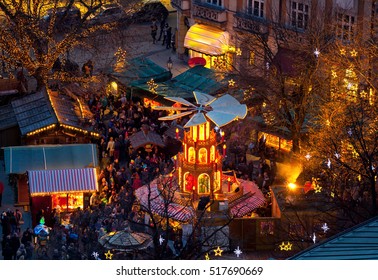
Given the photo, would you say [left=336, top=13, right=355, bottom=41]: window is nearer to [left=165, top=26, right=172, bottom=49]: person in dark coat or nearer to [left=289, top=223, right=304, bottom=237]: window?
[left=289, top=223, right=304, bottom=237]: window

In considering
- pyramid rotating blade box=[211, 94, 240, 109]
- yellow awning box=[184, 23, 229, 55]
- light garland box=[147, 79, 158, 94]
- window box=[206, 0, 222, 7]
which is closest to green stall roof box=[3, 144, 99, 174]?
pyramid rotating blade box=[211, 94, 240, 109]

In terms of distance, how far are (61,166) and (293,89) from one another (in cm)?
1079

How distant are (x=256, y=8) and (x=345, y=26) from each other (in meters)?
6.83

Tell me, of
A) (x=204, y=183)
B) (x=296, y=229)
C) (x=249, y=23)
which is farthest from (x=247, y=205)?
(x=249, y=23)

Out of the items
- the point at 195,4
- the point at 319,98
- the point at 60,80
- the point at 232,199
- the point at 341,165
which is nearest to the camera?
the point at 341,165

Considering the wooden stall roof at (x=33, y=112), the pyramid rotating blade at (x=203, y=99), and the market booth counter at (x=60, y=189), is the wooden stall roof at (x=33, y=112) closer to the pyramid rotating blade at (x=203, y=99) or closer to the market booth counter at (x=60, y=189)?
the market booth counter at (x=60, y=189)

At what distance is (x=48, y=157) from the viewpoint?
174ft

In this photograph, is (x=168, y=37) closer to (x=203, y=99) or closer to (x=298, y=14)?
(x=298, y=14)

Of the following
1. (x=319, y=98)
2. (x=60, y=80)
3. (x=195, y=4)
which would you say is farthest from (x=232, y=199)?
(x=195, y=4)

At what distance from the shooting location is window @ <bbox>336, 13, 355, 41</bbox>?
5847cm

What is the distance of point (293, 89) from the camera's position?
55844mm

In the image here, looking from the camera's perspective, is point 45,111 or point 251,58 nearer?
point 45,111

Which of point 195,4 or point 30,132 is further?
point 195,4

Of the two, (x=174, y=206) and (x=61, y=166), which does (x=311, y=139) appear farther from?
(x=61, y=166)
